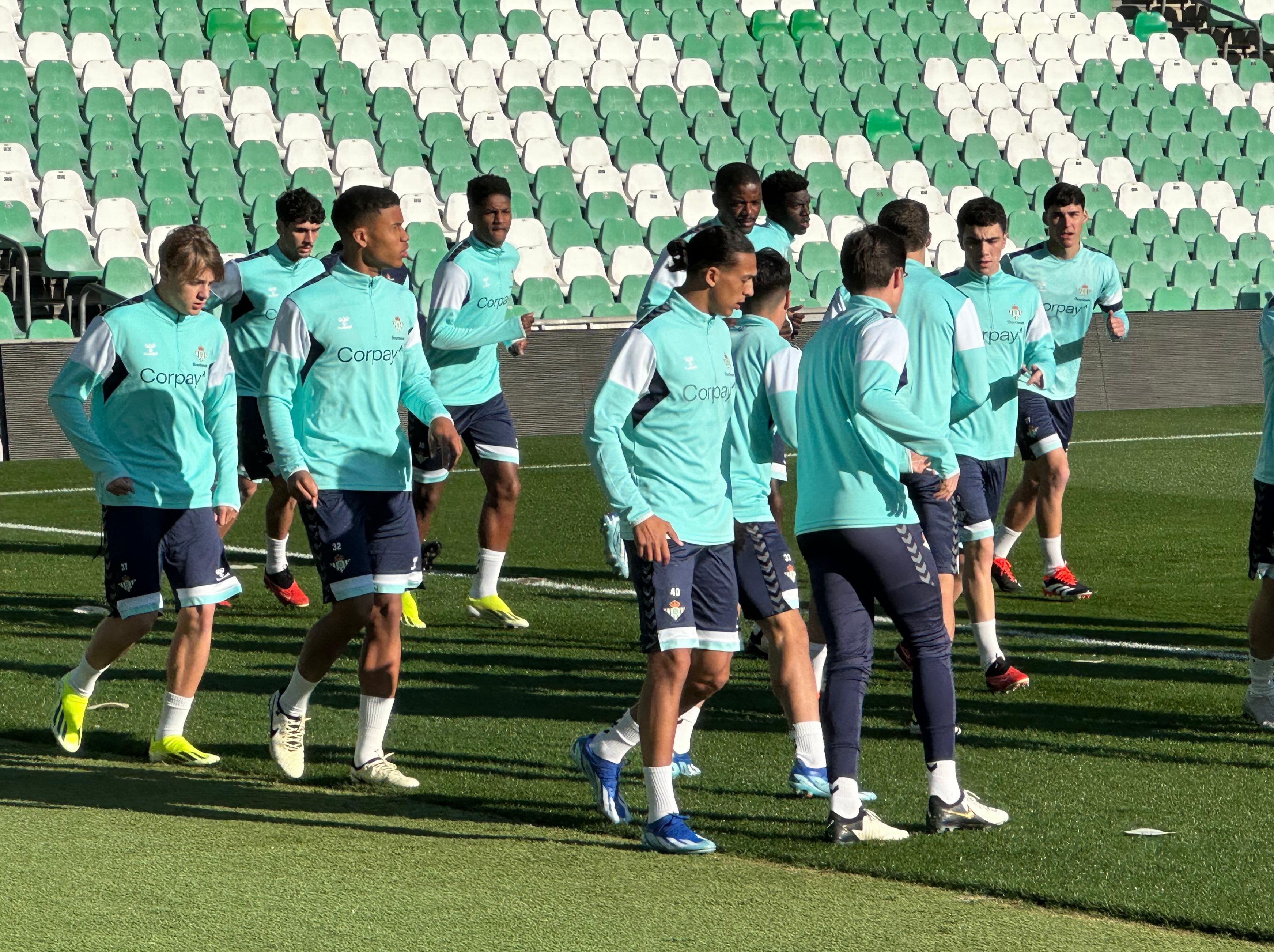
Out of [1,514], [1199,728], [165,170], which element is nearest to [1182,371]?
[165,170]

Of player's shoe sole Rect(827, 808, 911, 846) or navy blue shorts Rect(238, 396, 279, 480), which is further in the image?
navy blue shorts Rect(238, 396, 279, 480)

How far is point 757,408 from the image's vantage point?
616 cm

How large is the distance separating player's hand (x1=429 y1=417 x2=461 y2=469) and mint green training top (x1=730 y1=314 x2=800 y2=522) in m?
0.96

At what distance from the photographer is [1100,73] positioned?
1075 inches

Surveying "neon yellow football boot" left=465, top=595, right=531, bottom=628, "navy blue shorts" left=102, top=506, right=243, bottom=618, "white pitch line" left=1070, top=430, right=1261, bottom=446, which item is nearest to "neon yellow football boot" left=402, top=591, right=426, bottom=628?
"neon yellow football boot" left=465, top=595, right=531, bottom=628

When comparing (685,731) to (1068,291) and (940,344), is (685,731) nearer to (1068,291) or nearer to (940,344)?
(940,344)

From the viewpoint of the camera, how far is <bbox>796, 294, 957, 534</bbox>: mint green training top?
535 cm

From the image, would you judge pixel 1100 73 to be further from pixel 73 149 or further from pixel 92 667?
pixel 92 667

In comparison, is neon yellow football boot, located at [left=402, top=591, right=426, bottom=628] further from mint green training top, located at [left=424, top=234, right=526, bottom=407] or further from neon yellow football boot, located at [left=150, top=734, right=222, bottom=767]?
neon yellow football boot, located at [left=150, top=734, right=222, bottom=767]

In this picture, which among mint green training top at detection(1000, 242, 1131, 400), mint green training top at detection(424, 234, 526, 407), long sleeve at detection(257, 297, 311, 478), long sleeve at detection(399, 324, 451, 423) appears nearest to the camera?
long sleeve at detection(257, 297, 311, 478)

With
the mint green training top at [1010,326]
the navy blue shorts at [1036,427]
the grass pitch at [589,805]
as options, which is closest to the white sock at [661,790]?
the grass pitch at [589,805]

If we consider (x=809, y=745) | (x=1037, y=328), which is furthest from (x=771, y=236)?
(x=809, y=745)

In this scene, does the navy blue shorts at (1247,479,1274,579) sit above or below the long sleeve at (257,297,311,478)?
below

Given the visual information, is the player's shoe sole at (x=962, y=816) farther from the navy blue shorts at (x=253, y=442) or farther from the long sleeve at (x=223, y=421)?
the navy blue shorts at (x=253, y=442)
